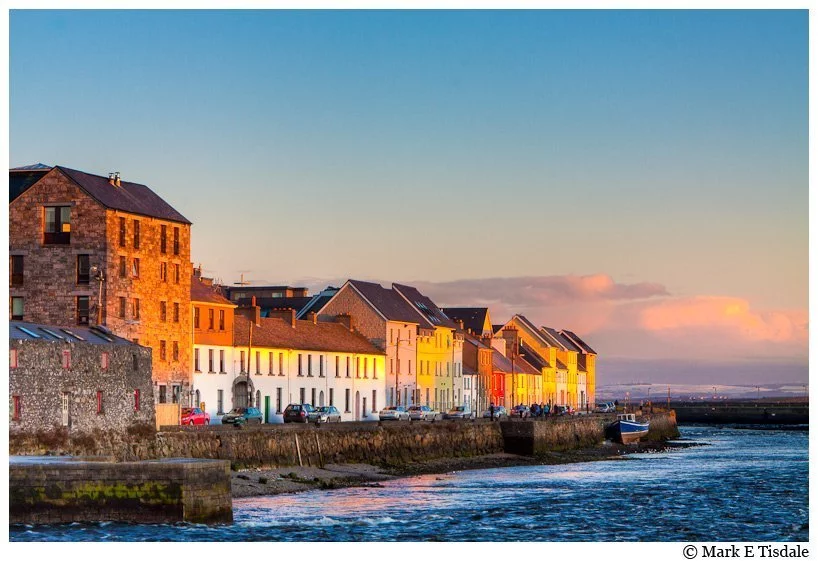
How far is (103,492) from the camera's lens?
37.3 meters

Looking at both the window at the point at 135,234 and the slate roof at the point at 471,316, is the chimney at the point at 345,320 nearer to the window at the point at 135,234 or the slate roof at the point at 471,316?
the slate roof at the point at 471,316

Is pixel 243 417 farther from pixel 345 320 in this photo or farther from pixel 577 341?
pixel 577 341

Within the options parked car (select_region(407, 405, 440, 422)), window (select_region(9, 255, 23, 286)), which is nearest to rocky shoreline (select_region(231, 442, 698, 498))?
parked car (select_region(407, 405, 440, 422))

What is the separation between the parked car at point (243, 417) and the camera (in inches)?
2781

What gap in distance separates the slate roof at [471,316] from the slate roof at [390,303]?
21508 millimetres

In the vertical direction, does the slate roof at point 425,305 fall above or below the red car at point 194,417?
above

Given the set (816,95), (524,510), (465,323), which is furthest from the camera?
(465,323)

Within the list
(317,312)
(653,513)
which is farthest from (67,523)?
(317,312)

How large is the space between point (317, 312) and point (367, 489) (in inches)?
1931

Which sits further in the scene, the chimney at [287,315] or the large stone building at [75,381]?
the chimney at [287,315]

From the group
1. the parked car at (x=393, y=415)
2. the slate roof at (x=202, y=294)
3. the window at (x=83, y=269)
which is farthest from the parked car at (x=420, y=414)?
the window at (x=83, y=269)

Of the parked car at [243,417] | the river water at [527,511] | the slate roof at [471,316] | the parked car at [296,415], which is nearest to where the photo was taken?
the river water at [527,511]

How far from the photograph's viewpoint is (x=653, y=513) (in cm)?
4803

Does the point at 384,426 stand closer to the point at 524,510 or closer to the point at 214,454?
the point at 214,454
